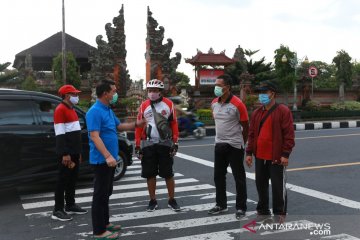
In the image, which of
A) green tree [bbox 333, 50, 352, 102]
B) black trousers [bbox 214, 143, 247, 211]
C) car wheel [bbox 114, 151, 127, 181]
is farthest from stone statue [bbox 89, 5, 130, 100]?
black trousers [bbox 214, 143, 247, 211]

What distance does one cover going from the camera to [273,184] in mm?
4566

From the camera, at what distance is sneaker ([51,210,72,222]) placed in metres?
5.05

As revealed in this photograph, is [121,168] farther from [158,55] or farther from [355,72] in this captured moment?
[355,72]

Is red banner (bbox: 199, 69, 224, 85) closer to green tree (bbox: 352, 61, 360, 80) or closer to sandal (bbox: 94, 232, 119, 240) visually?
green tree (bbox: 352, 61, 360, 80)

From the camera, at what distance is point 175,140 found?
17.7 feet

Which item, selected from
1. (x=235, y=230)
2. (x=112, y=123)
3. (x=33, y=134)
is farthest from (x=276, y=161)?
(x=33, y=134)

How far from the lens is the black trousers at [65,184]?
5121 mm

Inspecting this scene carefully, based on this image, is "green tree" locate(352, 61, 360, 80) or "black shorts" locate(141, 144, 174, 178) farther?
"green tree" locate(352, 61, 360, 80)

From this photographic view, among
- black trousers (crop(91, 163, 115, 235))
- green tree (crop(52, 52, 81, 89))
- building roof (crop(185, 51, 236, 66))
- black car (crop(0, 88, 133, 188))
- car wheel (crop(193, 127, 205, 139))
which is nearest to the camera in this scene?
black trousers (crop(91, 163, 115, 235))

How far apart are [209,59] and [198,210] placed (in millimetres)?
26646

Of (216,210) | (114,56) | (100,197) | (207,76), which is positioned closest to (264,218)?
(216,210)

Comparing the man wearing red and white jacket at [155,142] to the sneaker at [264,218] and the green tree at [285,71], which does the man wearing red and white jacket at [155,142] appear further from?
the green tree at [285,71]

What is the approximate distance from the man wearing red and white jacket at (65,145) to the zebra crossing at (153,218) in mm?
282

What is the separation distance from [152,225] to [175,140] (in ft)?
3.93
